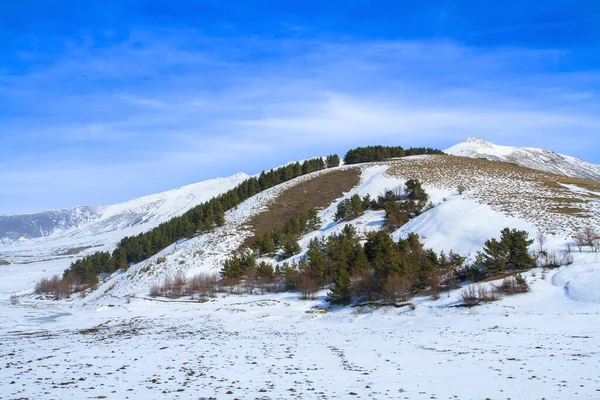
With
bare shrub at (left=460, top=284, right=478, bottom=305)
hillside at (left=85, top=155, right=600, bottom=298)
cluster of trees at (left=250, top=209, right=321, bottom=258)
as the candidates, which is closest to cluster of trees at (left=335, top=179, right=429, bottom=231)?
hillside at (left=85, top=155, right=600, bottom=298)

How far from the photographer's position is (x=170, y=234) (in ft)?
275

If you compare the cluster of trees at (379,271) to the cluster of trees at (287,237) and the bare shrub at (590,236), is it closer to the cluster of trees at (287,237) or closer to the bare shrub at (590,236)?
the cluster of trees at (287,237)

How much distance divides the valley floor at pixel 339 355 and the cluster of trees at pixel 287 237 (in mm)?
22612

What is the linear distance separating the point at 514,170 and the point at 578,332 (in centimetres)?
6687

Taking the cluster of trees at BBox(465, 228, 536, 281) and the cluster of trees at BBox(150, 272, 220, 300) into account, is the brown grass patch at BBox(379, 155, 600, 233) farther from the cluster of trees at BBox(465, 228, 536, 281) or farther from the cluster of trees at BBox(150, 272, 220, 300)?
the cluster of trees at BBox(150, 272, 220, 300)

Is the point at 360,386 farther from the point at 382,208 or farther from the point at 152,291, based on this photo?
the point at 382,208

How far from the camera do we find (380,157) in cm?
9931

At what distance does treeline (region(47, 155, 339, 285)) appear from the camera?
74.2 m

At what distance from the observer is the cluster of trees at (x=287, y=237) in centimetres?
5503

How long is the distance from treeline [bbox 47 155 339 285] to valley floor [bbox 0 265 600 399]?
139ft

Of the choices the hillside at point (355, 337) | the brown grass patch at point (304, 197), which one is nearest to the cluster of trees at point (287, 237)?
the hillside at point (355, 337)

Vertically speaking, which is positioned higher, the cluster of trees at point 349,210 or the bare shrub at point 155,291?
the cluster of trees at point 349,210

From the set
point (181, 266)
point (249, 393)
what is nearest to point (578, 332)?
point (249, 393)

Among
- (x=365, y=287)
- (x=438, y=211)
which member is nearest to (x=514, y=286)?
(x=365, y=287)
